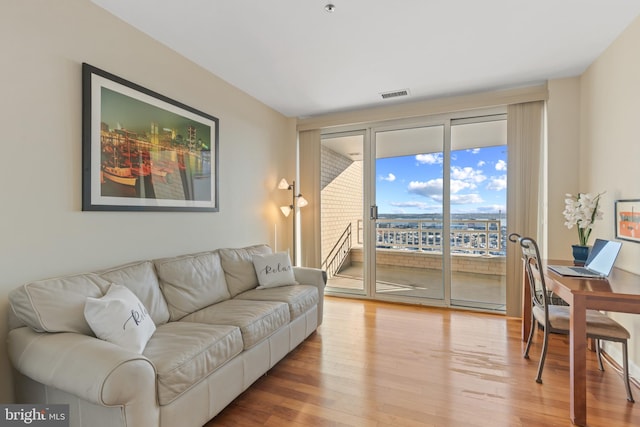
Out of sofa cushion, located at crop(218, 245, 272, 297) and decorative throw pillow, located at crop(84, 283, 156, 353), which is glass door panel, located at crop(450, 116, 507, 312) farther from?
decorative throw pillow, located at crop(84, 283, 156, 353)

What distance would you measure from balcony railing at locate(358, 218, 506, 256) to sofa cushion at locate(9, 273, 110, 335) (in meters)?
3.26

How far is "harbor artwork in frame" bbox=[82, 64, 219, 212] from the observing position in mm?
1953

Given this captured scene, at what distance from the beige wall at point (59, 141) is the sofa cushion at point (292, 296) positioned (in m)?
0.77

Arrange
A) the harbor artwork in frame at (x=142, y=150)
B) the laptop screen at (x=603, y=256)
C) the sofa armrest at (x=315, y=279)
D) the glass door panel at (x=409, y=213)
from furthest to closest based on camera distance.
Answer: the glass door panel at (x=409, y=213), the sofa armrest at (x=315, y=279), the laptop screen at (x=603, y=256), the harbor artwork in frame at (x=142, y=150)

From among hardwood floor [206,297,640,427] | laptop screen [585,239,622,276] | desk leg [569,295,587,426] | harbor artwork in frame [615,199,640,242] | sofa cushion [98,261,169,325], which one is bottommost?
hardwood floor [206,297,640,427]

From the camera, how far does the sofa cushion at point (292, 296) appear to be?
A: 245 centimetres

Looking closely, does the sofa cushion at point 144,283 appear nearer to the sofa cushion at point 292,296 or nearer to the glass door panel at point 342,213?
the sofa cushion at point 292,296

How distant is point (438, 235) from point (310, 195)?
6.04 ft

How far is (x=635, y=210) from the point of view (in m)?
2.13

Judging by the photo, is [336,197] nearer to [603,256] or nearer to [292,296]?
[292,296]

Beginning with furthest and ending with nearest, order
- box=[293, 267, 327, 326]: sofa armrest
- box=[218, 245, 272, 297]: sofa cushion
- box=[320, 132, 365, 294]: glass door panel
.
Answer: box=[320, 132, 365, 294]: glass door panel, box=[293, 267, 327, 326]: sofa armrest, box=[218, 245, 272, 297]: sofa cushion

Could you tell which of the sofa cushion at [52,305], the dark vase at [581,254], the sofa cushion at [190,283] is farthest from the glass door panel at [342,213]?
the sofa cushion at [52,305]

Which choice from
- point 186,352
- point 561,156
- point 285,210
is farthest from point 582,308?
point 285,210

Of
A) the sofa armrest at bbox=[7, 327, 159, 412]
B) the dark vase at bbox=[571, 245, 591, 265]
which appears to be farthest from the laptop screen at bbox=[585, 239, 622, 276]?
the sofa armrest at bbox=[7, 327, 159, 412]
